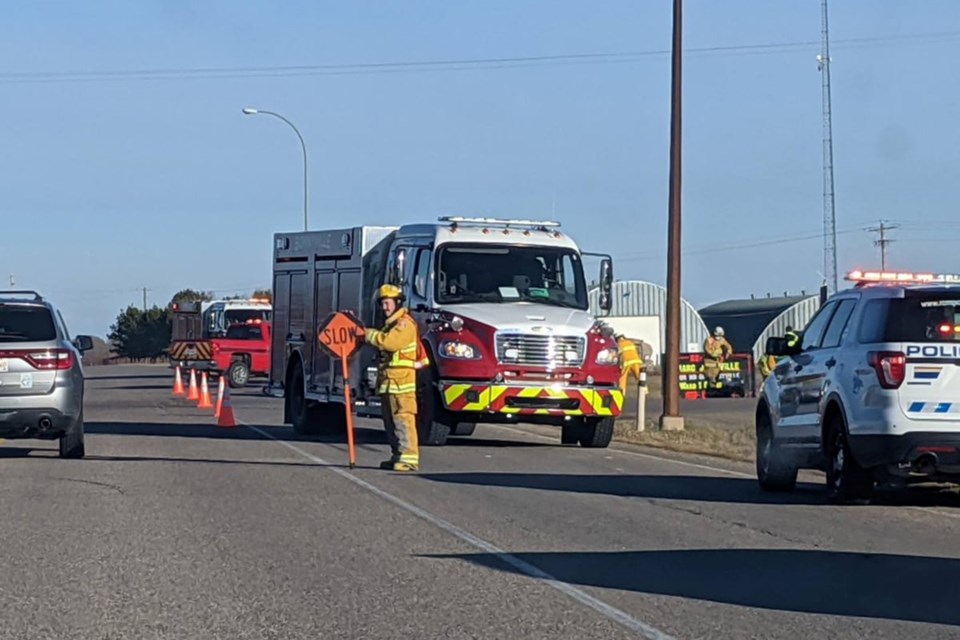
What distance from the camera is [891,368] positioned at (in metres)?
12.2

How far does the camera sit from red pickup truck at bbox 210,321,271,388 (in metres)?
46.1

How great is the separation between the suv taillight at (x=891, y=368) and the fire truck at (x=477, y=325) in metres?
6.97

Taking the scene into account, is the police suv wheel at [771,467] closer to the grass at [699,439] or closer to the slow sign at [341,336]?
the grass at [699,439]

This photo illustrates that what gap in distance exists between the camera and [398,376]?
16062 mm

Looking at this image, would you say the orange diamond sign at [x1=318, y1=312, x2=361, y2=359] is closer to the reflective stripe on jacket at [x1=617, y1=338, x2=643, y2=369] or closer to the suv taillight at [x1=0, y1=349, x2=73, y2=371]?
the suv taillight at [x1=0, y1=349, x2=73, y2=371]

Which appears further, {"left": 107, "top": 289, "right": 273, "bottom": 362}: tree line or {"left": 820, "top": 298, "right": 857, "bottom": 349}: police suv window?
{"left": 107, "top": 289, "right": 273, "bottom": 362}: tree line

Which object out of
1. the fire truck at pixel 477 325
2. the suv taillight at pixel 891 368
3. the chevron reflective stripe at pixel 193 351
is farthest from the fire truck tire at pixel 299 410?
the chevron reflective stripe at pixel 193 351

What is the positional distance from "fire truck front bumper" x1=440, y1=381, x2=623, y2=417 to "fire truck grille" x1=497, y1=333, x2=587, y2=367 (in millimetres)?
305

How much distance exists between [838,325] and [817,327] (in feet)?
2.36

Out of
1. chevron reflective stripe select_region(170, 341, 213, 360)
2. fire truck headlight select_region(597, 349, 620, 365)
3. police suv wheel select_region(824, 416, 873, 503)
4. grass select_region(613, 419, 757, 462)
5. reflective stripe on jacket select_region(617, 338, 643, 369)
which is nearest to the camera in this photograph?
police suv wheel select_region(824, 416, 873, 503)

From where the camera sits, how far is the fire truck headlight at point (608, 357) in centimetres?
1966

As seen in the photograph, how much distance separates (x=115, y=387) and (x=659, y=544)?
123 ft

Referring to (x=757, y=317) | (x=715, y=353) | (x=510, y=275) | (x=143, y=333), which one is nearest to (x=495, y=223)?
(x=510, y=275)

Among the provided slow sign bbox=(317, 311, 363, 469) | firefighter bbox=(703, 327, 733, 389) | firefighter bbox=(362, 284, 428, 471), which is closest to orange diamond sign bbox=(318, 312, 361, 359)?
slow sign bbox=(317, 311, 363, 469)
